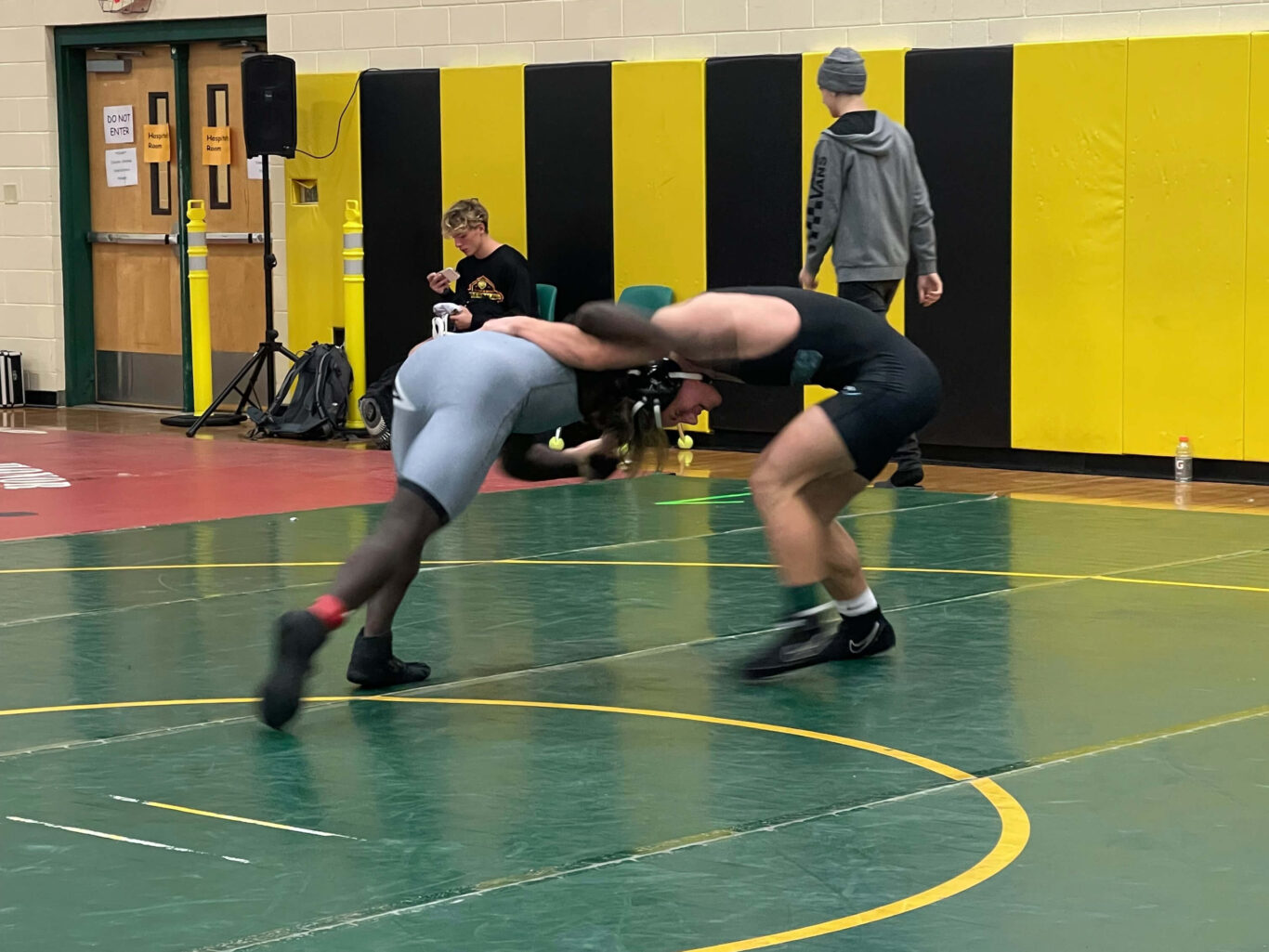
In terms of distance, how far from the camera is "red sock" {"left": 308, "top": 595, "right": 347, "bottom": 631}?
505cm

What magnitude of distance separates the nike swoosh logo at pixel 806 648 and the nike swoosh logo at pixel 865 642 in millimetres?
70

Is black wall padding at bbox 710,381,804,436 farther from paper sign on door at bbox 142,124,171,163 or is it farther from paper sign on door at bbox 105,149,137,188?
paper sign on door at bbox 105,149,137,188

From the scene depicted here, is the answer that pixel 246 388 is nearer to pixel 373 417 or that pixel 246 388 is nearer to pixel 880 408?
pixel 373 417

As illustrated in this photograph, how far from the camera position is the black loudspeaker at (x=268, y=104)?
521 inches

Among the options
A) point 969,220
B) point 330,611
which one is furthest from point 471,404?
point 969,220

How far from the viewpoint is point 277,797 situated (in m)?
4.57

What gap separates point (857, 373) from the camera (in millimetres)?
5781

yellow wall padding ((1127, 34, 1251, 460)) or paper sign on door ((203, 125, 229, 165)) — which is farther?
paper sign on door ((203, 125, 229, 165))

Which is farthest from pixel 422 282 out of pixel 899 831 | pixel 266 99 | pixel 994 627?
pixel 899 831

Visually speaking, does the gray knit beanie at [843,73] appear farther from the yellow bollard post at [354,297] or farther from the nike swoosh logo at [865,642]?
the yellow bollard post at [354,297]

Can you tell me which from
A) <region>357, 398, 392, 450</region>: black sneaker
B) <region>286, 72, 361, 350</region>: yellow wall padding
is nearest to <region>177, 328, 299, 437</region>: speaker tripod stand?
<region>286, 72, 361, 350</region>: yellow wall padding

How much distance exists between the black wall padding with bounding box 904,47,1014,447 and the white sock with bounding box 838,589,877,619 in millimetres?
5275

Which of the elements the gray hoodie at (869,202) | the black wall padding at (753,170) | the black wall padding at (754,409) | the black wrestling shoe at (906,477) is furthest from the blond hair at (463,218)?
the black wrestling shoe at (906,477)

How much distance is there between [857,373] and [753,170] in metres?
6.31
